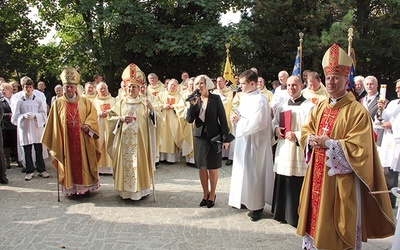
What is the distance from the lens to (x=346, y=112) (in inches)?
144

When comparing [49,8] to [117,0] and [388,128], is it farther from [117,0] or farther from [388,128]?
[388,128]

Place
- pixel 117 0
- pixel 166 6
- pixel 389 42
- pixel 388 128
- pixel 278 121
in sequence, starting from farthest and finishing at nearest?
1. pixel 389 42
2. pixel 166 6
3. pixel 117 0
4. pixel 388 128
5. pixel 278 121

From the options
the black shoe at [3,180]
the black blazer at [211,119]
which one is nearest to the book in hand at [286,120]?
the black blazer at [211,119]

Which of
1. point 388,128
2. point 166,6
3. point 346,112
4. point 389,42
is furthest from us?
point 389,42

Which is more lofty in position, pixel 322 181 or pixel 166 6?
pixel 166 6

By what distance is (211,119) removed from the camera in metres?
5.83

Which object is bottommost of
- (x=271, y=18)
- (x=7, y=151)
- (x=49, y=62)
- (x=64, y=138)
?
(x=7, y=151)

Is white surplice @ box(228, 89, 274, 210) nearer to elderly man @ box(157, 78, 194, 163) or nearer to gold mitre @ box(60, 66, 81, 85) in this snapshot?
gold mitre @ box(60, 66, 81, 85)

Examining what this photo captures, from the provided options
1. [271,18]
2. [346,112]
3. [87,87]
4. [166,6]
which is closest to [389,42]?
[271,18]

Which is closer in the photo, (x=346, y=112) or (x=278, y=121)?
(x=346, y=112)

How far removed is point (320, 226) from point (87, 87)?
6.93 m

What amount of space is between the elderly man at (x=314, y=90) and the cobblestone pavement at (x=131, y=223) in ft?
7.22

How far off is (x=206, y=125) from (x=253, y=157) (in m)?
0.94

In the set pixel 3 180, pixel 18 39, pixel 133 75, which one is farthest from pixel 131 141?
pixel 18 39
